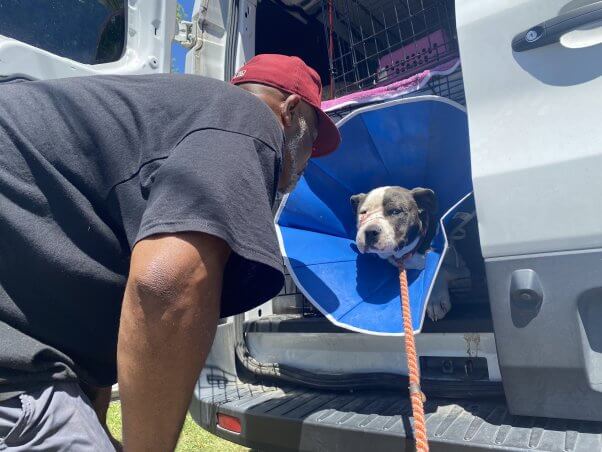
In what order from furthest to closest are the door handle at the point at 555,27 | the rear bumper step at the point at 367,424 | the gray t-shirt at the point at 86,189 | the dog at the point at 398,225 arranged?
the dog at the point at 398,225, the rear bumper step at the point at 367,424, the door handle at the point at 555,27, the gray t-shirt at the point at 86,189

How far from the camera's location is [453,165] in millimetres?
2715

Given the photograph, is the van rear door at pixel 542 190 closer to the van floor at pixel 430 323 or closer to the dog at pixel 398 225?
the van floor at pixel 430 323

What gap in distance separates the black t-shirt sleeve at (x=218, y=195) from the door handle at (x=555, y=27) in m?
0.88

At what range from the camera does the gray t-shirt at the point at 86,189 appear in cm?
114

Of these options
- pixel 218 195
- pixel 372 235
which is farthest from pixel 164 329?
pixel 372 235

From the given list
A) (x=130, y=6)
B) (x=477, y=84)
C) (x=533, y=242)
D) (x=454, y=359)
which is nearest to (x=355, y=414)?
(x=454, y=359)

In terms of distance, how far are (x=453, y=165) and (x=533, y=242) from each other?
1302 millimetres

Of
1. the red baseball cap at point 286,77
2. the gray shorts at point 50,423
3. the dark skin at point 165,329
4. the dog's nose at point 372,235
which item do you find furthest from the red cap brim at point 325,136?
the gray shorts at point 50,423

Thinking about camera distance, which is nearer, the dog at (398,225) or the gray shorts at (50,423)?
the gray shorts at (50,423)

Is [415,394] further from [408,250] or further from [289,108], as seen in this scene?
[408,250]

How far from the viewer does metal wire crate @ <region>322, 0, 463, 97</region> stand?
9.04 feet

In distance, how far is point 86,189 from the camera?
3.92 ft

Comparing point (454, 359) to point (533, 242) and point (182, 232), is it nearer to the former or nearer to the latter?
point (533, 242)

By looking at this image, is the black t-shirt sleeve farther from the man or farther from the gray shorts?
the gray shorts
